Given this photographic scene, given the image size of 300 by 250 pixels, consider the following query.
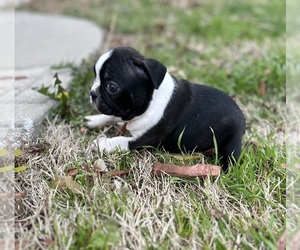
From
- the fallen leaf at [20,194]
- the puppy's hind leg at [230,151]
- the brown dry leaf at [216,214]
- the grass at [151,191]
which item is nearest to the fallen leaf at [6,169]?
the grass at [151,191]

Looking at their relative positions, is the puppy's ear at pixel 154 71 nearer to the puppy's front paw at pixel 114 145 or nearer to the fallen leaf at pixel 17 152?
the puppy's front paw at pixel 114 145

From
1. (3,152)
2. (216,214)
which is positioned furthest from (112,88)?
(216,214)

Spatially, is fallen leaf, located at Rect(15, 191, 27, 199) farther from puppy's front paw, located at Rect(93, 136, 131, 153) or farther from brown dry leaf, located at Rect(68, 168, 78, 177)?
puppy's front paw, located at Rect(93, 136, 131, 153)

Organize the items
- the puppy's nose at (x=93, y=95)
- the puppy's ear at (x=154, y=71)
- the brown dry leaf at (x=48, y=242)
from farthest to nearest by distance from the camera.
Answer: the puppy's nose at (x=93, y=95), the puppy's ear at (x=154, y=71), the brown dry leaf at (x=48, y=242)

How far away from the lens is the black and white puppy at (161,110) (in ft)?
10.9

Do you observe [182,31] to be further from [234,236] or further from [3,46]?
[234,236]

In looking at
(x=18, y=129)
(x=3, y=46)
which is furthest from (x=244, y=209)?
(x=3, y=46)

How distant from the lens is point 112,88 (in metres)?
3.32

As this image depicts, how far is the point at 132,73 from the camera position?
10.8 ft

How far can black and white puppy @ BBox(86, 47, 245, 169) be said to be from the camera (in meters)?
3.31

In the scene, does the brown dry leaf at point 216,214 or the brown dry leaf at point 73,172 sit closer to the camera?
the brown dry leaf at point 216,214

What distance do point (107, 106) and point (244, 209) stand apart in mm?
1177

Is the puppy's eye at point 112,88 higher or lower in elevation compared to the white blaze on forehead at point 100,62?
lower

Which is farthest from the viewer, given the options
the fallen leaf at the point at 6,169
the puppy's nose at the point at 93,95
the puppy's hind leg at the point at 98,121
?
the puppy's hind leg at the point at 98,121
